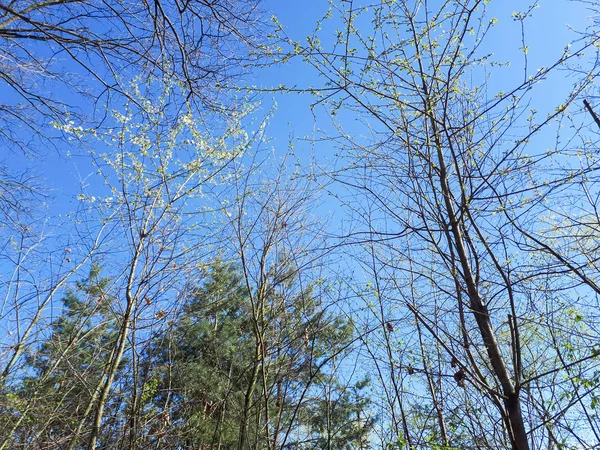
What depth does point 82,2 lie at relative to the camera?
331cm

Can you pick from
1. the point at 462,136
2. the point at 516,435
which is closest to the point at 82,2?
the point at 462,136

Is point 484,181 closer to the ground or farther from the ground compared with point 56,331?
closer to the ground

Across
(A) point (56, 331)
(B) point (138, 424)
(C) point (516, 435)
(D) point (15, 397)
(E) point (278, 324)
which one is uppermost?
(A) point (56, 331)

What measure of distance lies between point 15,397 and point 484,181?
221 inches

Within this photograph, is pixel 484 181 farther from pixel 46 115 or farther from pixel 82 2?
pixel 46 115

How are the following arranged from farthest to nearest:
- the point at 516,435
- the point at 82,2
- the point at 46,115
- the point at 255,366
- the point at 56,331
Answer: the point at 56,331 → the point at 255,366 → the point at 46,115 → the point at 82,2 → the point at 516,435

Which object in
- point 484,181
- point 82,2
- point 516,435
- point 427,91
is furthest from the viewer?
point 82,2

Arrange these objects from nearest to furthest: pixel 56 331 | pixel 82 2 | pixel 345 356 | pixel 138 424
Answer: pixel 82 2 < pixel 138 424 < pixel 345 356 < pixel 56 331

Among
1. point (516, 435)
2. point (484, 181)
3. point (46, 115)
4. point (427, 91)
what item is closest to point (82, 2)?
point (46, 115)

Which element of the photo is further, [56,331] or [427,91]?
[56,331]

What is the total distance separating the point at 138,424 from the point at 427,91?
4.13 metres

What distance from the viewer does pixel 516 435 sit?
1833 mm

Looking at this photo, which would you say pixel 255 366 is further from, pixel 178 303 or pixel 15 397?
pixel 15 397

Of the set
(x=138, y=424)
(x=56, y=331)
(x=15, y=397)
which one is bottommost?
(x=138, y=424)
